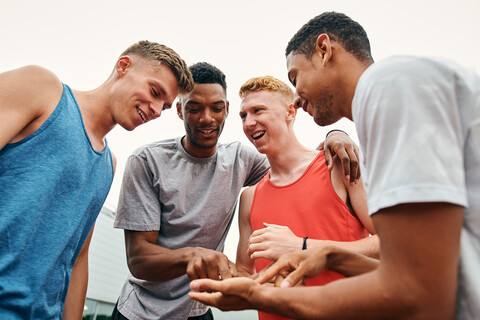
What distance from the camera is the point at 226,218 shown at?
3402 mm

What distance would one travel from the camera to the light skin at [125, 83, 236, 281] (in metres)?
2.34

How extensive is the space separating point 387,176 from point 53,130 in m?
1.96

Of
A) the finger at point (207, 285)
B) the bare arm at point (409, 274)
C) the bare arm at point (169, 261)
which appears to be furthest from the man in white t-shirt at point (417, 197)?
the bare arm at point (169, 261)

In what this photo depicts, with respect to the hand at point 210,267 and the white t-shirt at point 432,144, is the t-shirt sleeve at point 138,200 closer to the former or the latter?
the hand at point 210,267

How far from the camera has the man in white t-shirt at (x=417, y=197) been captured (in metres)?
0.97

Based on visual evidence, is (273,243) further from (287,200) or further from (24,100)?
(24,100)

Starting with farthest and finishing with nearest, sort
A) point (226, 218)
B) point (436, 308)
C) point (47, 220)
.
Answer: point (226, 218) → point (47, 220) → point (436, 308)

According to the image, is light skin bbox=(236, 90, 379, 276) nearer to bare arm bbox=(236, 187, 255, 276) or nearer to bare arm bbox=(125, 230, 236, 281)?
bare arm bbox=(236, 187, 255, 276)

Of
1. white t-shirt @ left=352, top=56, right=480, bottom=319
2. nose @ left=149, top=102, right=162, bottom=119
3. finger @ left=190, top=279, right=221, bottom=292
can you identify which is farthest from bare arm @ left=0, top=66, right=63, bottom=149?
white t-shirt @ left=352, top=56, right=480, bottom=319

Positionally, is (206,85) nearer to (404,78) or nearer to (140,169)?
(140,169)

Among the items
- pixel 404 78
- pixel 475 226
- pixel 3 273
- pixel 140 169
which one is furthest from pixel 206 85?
pixel 475 226

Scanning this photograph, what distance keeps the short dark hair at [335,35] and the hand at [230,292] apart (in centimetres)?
154

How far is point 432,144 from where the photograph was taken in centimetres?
100

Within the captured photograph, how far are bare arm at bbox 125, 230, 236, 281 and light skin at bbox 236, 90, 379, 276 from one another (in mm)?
307
